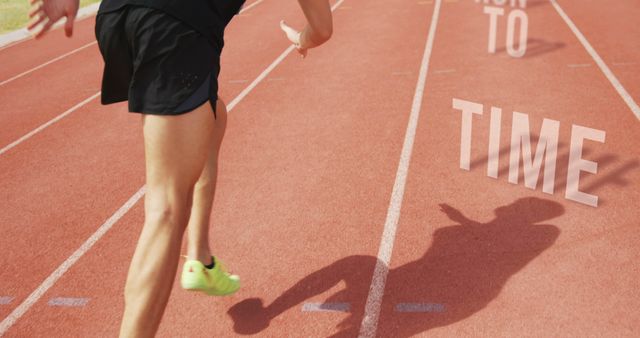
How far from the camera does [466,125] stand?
17.4ft

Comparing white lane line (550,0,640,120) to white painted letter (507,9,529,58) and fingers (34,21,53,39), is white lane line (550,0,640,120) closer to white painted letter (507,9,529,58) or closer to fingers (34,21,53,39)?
white painted letter (507,9,529,58)

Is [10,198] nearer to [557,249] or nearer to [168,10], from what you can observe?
[168,10]

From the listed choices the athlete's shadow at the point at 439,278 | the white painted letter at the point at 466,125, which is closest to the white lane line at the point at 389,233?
the athlete's shadow at the point at 439,278

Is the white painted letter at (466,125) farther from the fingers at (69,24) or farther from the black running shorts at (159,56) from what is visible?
the fingers at (69,24)

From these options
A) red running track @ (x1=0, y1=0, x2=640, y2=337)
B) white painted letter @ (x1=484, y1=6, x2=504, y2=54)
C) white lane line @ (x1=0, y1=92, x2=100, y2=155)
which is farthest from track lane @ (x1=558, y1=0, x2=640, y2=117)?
white lane line @ (x1=0, y1=92, x2=100, y2=155)

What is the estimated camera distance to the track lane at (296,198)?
9.71ft

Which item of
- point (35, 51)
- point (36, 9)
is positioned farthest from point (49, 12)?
point (35, 51)

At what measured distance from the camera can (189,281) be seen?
248 centimetres

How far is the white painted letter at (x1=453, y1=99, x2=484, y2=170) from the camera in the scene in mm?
4605

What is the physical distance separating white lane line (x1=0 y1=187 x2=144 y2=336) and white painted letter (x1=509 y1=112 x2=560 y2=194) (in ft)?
8.78

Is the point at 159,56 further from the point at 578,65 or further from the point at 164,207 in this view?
the point at 578,65

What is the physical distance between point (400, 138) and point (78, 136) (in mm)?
3238

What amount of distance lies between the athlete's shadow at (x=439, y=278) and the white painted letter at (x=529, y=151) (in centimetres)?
53

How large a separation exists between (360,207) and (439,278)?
1.00m
